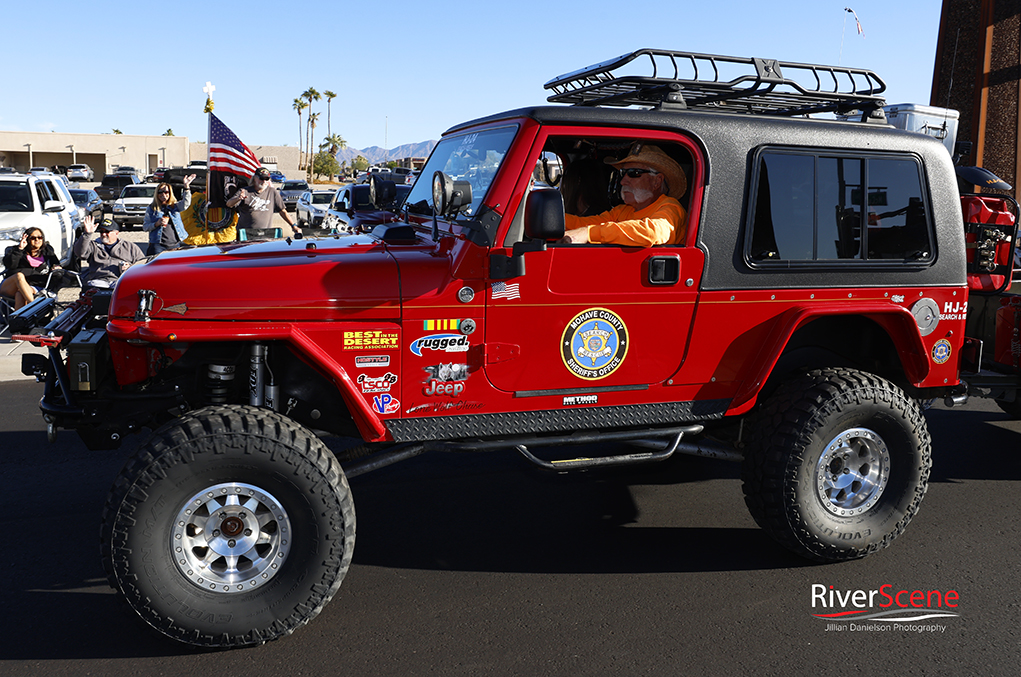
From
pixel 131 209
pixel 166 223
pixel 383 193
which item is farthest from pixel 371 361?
pixel 131 209

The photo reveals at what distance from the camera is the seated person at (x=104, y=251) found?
9.73 m

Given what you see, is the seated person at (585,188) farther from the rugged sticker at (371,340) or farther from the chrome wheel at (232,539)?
the chrome wheel at (232,539)

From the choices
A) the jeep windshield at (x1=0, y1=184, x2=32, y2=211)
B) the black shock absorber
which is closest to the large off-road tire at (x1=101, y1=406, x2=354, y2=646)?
the black shock absorber

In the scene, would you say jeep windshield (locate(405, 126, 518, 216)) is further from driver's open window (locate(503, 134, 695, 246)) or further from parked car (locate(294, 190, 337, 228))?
parked car (locate(294, 190, 337, 228))

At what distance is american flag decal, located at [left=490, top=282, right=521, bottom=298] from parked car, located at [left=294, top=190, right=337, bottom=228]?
17.2m

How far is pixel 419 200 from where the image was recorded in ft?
14.6

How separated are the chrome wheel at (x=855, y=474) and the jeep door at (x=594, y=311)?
106 cm

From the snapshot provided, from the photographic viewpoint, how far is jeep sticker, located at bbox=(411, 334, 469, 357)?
3.46 m

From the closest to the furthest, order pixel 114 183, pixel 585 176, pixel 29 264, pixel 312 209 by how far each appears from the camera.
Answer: pixel 585 176
pixel 29 264
pixel 312 209
pixel 114 183

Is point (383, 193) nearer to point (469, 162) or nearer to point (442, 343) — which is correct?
point (469, 162)

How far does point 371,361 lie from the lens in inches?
135

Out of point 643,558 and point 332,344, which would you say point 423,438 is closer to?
point 332,344

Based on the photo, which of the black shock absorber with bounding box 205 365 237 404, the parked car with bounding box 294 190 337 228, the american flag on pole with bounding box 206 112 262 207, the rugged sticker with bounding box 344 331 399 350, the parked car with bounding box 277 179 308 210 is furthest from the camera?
the parked car with bounding box 277 179 308 210

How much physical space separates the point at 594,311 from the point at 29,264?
9.09m
